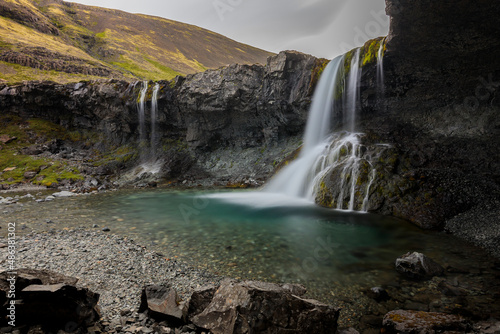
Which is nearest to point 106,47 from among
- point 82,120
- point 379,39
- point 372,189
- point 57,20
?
point 57,20

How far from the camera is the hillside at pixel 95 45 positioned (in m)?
58.5

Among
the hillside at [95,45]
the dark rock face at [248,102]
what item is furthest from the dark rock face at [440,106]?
the hillside at [95,45]

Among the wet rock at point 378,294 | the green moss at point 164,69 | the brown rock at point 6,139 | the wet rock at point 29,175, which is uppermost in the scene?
the green moss at point 164,69

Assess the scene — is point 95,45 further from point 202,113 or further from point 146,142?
point 202,113

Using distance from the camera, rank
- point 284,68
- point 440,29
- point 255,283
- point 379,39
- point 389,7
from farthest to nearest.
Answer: point 284,68 → point 379,39 → point 440,29 → point 389,7 → point 255,283

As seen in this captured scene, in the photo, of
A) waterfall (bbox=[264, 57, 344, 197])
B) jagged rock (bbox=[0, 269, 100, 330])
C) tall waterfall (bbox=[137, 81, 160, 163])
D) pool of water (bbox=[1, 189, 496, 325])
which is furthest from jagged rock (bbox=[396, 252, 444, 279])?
tall waterfall (bbox=[137, 81, 160, 163])

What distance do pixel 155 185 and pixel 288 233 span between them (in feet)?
74.1

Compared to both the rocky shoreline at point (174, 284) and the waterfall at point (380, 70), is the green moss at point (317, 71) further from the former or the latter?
the rocky shoreline at point (174, 284)

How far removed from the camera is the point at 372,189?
47.9 feet

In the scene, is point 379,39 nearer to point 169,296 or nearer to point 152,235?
point 152,235

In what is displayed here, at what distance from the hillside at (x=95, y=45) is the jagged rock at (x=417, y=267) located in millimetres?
71236

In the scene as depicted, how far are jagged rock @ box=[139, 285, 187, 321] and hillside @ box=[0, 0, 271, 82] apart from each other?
68134mm

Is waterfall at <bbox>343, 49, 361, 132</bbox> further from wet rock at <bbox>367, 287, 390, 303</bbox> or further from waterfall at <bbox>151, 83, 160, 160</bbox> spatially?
waterfall at <bbox>151, 83, 160, 160</bbox>

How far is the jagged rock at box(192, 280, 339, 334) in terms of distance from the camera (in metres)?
3.88
